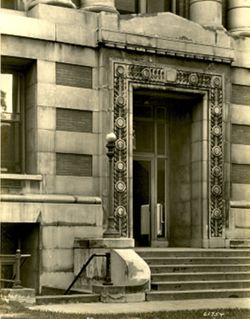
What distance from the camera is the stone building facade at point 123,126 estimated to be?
838 inches

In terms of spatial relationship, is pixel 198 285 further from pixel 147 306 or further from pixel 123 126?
pixel 123 126

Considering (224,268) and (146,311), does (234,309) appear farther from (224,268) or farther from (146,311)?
(224,268)

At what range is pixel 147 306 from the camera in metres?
17.1

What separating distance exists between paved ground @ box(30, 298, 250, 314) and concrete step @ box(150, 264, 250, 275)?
2.13 metres

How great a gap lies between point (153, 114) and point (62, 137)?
451cm

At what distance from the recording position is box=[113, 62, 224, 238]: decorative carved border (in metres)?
22.4

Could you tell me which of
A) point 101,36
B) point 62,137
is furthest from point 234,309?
point 101,36

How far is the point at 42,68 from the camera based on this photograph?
70.7 ft

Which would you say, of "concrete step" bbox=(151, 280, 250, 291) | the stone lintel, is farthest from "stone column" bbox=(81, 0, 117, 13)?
"concrete step" bbox=(151, 280, 250, 291)

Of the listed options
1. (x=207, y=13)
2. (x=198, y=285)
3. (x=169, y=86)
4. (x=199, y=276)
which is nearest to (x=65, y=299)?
(x=198, y=285)

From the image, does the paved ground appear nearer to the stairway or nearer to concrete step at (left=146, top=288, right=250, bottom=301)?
concrete step at (left=146, top=288, right=250, bottom=301)

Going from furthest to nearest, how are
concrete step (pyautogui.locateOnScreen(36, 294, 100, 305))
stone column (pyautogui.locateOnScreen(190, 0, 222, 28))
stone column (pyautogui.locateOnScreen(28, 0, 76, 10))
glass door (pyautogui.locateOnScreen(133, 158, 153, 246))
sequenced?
stone column (pyautogui.locateOnScreen(190, 0, 222, 28))
glass door (pyautogui.locateOnScreen(133, 158, 153, 246))
stone column (pyautogui.locateOnScreen(28, 0, 76, 10))
concrete step (pyautogui.locateOnScreen(36, 294, 100, 305))

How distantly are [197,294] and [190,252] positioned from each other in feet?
10.7

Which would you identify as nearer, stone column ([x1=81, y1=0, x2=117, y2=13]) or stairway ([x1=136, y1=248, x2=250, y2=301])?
stairway ([x1=136, y1=248, x2=250, y2=301])
